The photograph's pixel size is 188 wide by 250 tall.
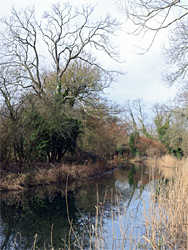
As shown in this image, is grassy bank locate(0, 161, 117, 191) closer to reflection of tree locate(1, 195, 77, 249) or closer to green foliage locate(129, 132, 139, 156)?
reflection of tree locate(1, 195, 77, 249)

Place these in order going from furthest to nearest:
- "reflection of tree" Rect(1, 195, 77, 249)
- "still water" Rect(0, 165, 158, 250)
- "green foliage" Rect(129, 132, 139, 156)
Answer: "green foliage" Rect(129, 132, 139, 156) < "reflection of tree" Rect(1, 195, 77, 249) < "still water" Rect(0, 165, 158, 250)

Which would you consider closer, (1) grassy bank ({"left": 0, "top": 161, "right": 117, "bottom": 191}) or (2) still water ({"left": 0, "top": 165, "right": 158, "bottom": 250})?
(2) still water ({"left": 0, "top": 165, "right": 158, "bottom": 250})

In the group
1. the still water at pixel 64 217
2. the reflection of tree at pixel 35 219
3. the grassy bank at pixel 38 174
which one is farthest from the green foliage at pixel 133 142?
the reflection of tree at pixel 35 219

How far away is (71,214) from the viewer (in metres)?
9.07

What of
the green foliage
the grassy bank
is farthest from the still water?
the green foliage

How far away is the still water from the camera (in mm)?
5964

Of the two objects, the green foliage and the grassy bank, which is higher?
the green foliage

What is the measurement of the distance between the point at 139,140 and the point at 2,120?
2149 cm

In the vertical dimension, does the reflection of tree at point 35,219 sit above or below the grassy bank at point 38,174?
below

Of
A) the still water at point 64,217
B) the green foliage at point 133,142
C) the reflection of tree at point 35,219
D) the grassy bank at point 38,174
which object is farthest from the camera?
the green foliage at point 133,142

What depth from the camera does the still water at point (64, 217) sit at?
596 cm

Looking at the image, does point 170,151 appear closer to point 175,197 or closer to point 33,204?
point 33,204

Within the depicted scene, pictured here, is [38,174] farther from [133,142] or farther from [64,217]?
[133,142]

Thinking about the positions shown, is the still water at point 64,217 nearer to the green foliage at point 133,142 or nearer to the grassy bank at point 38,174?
A: the grassy bank at point 38,174
